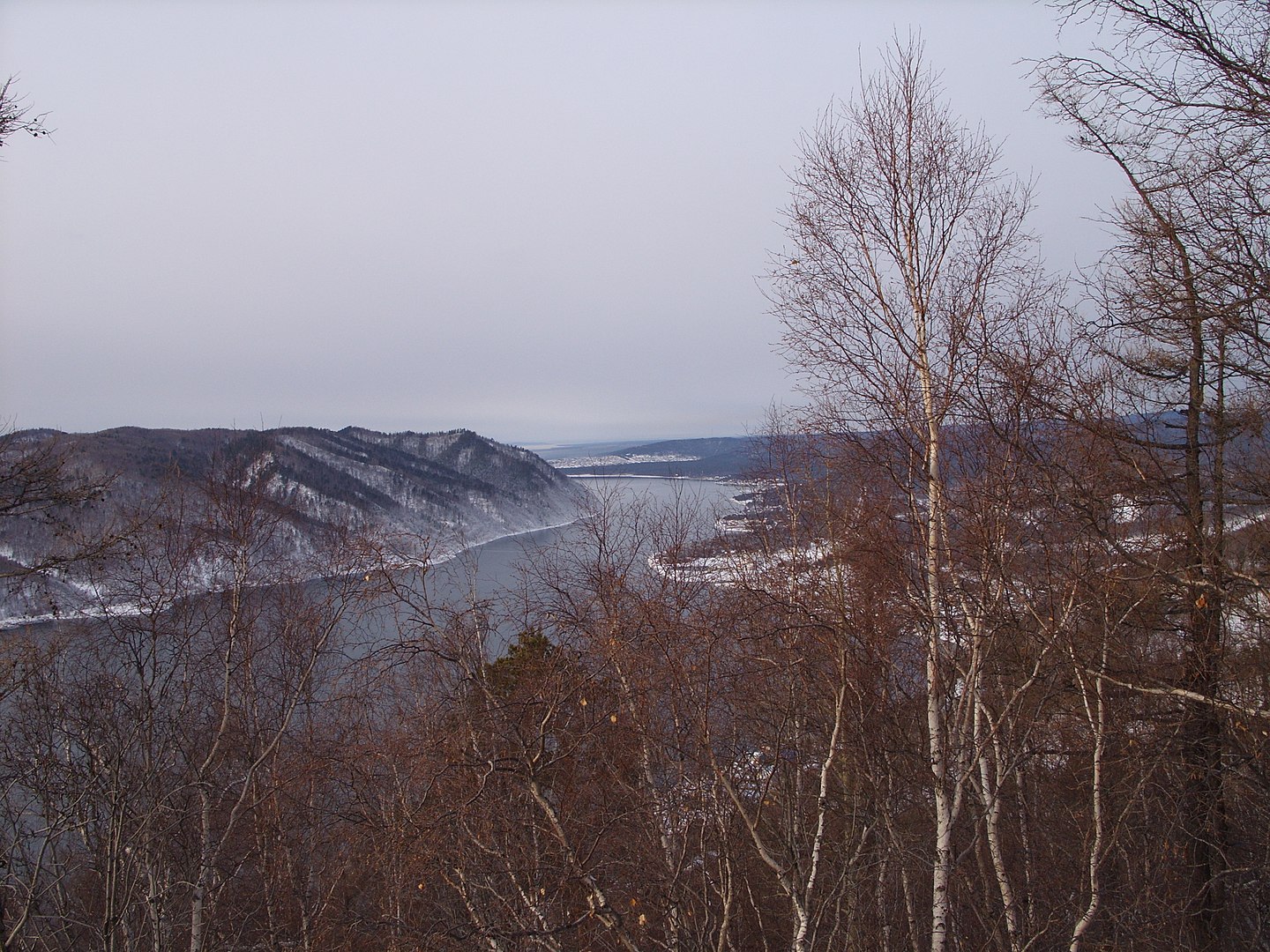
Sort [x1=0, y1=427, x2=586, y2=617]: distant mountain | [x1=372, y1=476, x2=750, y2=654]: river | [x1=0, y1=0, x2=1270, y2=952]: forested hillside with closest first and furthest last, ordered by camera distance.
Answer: [x1=0, y1=0, x2=1270, y2=952]: forested hillside
[x1=372, y1=476, x2=750, y2=654]: river
[x1=0, y1=427, x2=586, y2=617]: distant mountain

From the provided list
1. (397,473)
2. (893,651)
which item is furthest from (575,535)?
(397,473)

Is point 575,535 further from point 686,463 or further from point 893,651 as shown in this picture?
point 686,463

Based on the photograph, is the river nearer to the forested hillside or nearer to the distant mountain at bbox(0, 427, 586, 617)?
the forested hillside

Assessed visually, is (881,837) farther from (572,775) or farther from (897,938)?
(897,938)

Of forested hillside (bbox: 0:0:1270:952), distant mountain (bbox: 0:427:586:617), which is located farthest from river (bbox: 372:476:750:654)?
distant mountain (bbox: 0:427:586:617)

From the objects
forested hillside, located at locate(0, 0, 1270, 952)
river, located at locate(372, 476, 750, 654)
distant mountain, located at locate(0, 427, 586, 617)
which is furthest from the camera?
distant mountain, located at locate(0, 427, 586, 617)

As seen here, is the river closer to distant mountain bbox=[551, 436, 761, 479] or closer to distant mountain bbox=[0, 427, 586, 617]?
distant mountain bbox=[551, 436, 761, 479]

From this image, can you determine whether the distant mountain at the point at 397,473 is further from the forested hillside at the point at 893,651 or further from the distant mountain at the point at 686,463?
the forested hillside at the point at 893,651

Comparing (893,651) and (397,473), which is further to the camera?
(397,473)

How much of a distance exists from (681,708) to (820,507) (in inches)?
103

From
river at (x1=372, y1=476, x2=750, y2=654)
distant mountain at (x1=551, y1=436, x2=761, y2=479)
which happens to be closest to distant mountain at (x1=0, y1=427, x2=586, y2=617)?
distant mountain at (x1=551, y1=436, x2=761, y2=479)

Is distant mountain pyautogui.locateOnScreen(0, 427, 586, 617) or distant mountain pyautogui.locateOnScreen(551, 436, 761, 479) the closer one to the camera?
distant mountain pyautogui.locateOnScreen(551, 436, 761, 479)

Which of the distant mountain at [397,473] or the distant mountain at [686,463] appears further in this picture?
the distant mountain at [397,473]

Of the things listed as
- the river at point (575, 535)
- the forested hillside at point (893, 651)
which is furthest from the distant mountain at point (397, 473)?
the forested hillside at point (893, 651)
